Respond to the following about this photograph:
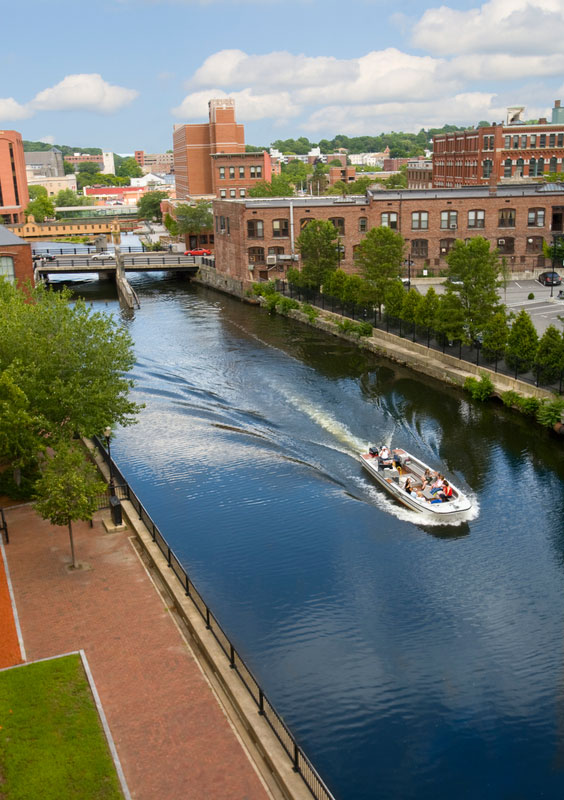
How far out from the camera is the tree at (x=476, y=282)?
47.7 metres

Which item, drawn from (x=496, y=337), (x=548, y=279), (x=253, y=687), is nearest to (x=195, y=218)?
(x=548, y=279)

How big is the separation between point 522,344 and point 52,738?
33.2 metres

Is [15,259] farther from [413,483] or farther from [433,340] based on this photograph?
[413,483]

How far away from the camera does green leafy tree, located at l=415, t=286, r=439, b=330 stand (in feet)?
169

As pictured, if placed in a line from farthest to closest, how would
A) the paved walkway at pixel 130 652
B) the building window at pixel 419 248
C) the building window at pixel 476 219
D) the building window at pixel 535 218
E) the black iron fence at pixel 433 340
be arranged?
the building window at pixel 419 248, the building window at pixel 476 219, the building window at pixel 535 218, the black iron fence at pixel 433 340, the paved walkway at pixel 130 652

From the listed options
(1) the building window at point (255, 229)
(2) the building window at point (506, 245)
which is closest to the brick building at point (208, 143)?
(1) the building window at point (255, 229)

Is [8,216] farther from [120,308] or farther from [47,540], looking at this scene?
[47,540]

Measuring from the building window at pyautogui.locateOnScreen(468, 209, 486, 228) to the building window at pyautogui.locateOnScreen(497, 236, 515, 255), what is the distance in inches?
97.4

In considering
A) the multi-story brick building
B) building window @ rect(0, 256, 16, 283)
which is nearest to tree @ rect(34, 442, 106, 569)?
building window @ rect(0, 256, 16, 283)

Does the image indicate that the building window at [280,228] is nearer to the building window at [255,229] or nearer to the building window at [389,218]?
the building window at [255,229]

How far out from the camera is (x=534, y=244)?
77.9 m

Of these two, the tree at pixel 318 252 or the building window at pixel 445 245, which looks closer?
the tree at pixel 318 252

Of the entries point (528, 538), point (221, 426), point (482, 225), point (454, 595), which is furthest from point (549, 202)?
point (454, 595)

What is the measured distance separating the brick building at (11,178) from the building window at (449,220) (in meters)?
121
